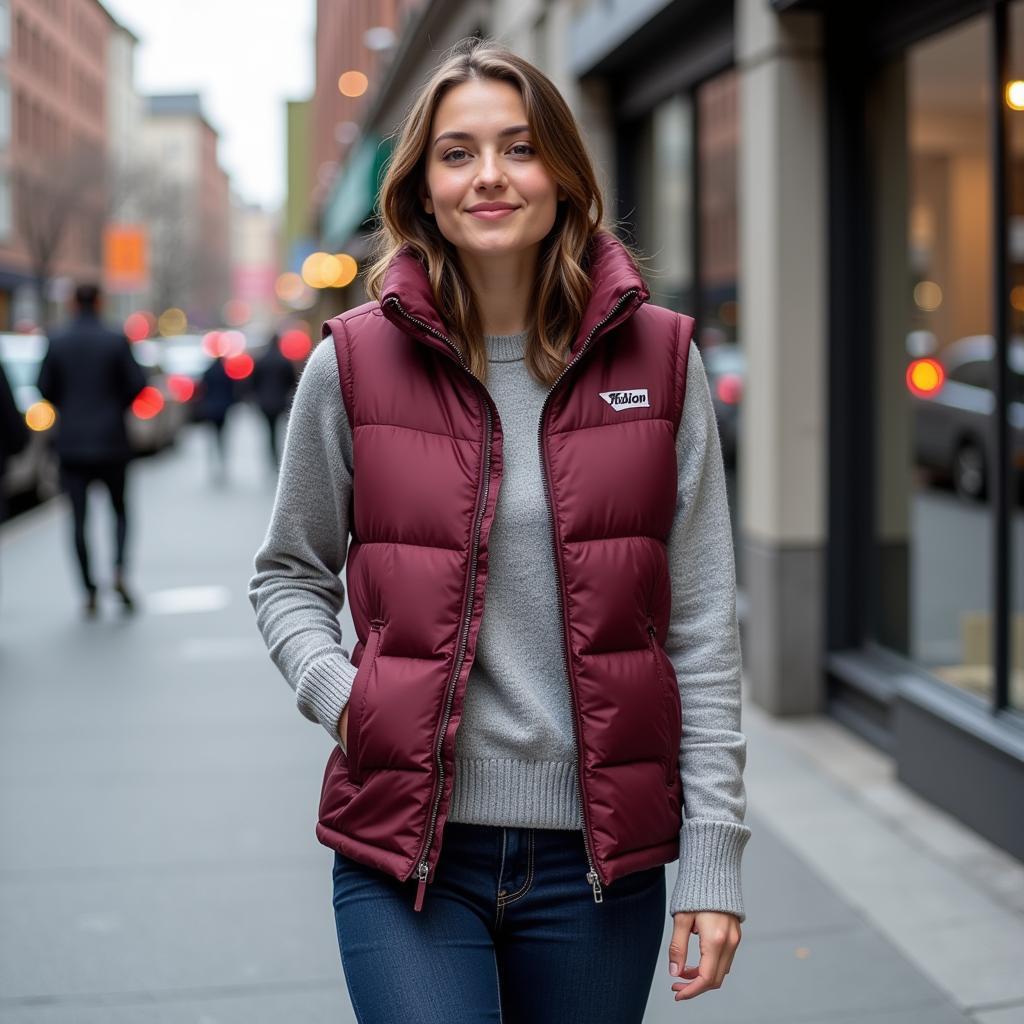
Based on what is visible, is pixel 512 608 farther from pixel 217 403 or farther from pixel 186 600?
pixel 217 403

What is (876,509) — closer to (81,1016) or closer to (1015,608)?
(1015,608)

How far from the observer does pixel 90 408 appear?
10.1 metres

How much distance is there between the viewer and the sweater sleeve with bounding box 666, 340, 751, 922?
2.26m

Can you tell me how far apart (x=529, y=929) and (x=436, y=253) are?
1006 mm

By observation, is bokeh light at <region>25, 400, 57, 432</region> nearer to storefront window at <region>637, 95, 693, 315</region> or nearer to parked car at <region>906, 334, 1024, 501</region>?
storefront window at <region>637, 95, 693, 315</region>

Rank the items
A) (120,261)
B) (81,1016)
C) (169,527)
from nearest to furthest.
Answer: (81,1016) → (169,527) → (120,261)

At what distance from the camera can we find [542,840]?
224cm

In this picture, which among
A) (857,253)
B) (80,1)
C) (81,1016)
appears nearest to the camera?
(81,1016)

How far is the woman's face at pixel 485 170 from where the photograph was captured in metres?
2.29

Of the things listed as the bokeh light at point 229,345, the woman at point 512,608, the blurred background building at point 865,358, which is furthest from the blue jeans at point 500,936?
the bokeh light at point 229,345

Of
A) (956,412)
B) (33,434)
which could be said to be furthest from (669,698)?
(33,434)

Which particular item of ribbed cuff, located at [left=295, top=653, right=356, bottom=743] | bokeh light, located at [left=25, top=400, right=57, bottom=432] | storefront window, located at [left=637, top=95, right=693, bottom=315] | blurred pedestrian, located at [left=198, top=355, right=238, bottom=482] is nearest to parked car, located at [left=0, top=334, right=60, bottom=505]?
bokeh light, located at [left=25, top=400, right=57, bottom=432]

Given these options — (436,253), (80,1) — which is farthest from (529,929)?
(80,1)

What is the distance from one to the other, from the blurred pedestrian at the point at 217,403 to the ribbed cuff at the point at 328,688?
732 inches
